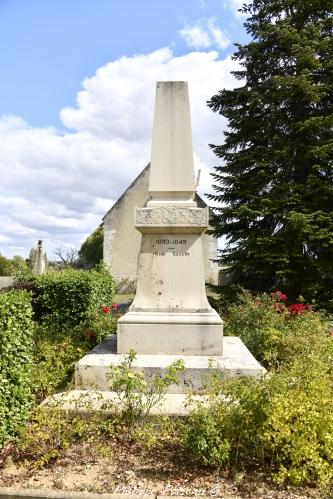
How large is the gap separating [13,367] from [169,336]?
2245mm

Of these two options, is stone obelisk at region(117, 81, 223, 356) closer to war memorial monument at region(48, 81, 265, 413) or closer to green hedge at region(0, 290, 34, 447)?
war memorial monument at region(48, 81, 265, 413)

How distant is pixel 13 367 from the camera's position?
4.08 metres

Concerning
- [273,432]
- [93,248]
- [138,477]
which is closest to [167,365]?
[138,477]

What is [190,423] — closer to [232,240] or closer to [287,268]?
[287,268]

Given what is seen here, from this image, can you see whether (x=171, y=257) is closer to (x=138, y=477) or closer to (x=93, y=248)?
(x=138, y=477)

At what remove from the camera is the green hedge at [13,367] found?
390 centimetres

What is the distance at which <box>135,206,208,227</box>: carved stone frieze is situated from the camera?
5.91 m

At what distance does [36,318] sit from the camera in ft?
36.7

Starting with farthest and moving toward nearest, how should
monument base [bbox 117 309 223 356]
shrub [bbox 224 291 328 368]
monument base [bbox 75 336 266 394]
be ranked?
shrub [bbox 224 291 328 368] → monument base [bbox 117 309 223 356] → monument base [bbox 75 336 266 394]

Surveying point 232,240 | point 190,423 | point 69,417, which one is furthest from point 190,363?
point 232,240

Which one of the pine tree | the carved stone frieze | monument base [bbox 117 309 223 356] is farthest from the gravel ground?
the pine tree

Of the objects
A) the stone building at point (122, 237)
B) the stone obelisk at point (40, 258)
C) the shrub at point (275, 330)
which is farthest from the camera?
the stone building at point (122, 237)

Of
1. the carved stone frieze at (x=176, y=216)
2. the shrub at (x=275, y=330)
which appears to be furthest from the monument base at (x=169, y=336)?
the carved stone frieze at (x=176, y=216)

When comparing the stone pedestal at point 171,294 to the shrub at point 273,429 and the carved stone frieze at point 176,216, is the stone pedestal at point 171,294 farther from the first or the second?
the shrub at point 273,429
